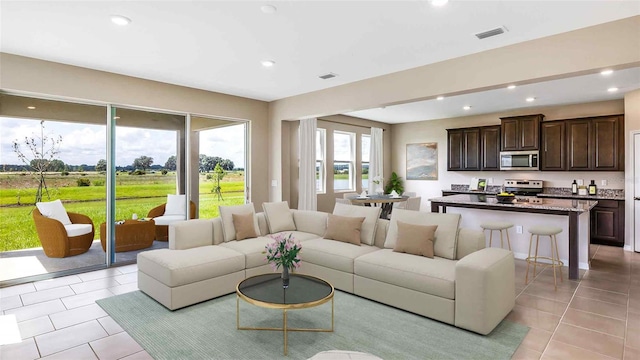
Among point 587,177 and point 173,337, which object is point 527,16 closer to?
point 173,337

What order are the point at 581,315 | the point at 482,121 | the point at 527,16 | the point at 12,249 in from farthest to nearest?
the point at 482,121 → the point at 12,249 → the point at 581,315 → the point at 527,16

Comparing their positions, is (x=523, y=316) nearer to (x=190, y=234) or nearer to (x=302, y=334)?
(x=302, y=334)

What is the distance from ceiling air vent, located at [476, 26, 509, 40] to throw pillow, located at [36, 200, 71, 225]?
5605 mm

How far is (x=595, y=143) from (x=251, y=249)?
22.2ft

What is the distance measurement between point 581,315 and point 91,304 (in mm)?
4943

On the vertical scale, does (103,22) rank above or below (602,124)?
above

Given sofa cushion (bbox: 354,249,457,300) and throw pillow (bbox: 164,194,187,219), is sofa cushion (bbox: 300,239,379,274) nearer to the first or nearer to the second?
sofa cushion (bbox: 354,249,457,300)

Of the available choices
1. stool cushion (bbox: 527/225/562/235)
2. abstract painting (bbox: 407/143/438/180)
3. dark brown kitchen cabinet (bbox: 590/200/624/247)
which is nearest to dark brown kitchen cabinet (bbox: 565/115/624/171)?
dark brown kitchen cabinet (bbox: 590/200/624/247)

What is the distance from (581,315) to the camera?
326 centimetres

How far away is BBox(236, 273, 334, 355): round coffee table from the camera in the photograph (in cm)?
268

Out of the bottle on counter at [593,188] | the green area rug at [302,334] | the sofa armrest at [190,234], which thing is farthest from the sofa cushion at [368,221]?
the bottle on counter at [593,188]

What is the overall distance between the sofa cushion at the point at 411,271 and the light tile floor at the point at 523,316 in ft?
2.38

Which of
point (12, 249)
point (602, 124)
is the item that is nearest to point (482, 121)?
point (602, 124)

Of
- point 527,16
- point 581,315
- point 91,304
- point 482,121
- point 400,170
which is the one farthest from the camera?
point 400,170
